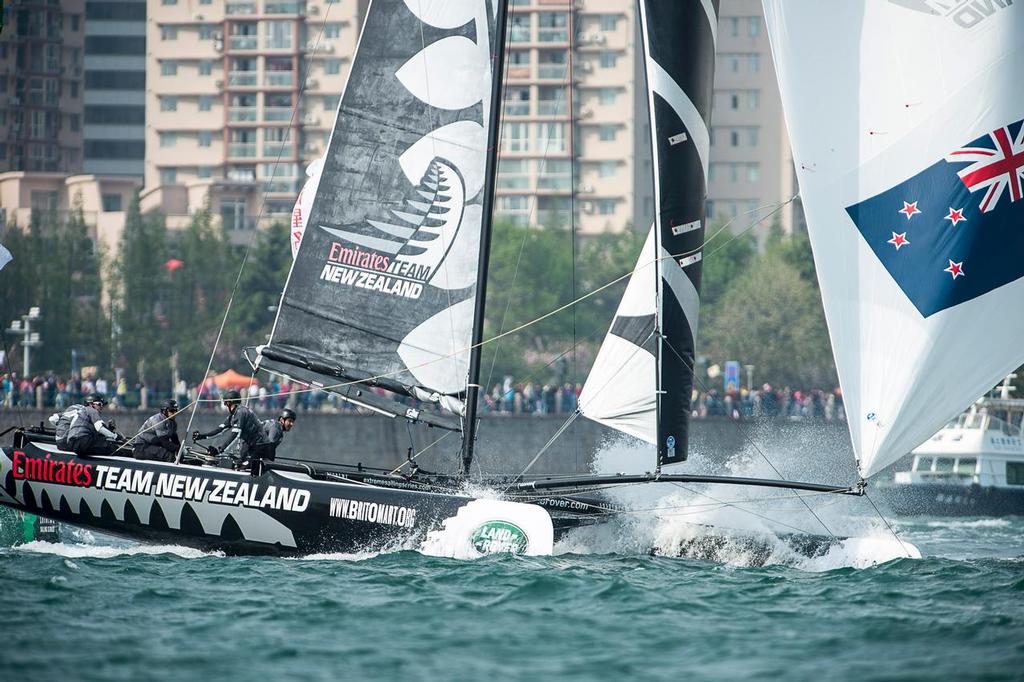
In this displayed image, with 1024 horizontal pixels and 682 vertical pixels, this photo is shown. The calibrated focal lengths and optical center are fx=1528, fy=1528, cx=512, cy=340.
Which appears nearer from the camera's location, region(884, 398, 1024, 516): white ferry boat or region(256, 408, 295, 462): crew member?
region(256, 408, 295, 462): crew member

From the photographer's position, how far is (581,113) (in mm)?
94000

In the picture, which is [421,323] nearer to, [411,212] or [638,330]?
[411,212]

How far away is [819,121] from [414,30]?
6122mm

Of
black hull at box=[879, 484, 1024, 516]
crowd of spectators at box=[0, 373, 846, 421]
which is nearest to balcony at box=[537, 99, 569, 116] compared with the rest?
crowd of spectators at box=[0, 373, 846, 421]

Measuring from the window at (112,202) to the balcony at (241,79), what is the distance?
10.3 m

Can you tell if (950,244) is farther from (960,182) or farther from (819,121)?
(819,121)

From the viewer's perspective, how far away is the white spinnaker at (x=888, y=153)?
17.6m

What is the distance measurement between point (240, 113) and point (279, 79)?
3384 millimetres

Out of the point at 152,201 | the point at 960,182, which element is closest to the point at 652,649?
the point at 960,182

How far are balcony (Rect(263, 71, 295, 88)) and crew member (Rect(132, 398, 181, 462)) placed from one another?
240 ft

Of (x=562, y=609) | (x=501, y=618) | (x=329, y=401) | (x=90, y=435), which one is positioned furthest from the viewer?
(x=329, y=401)

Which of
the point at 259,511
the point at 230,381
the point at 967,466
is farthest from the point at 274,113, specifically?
the point at 259,511

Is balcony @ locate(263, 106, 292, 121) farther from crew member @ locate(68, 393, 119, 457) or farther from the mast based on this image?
crew member @ locate(68, 393, 119, 457)

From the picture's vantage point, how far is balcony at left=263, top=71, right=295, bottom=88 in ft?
301
